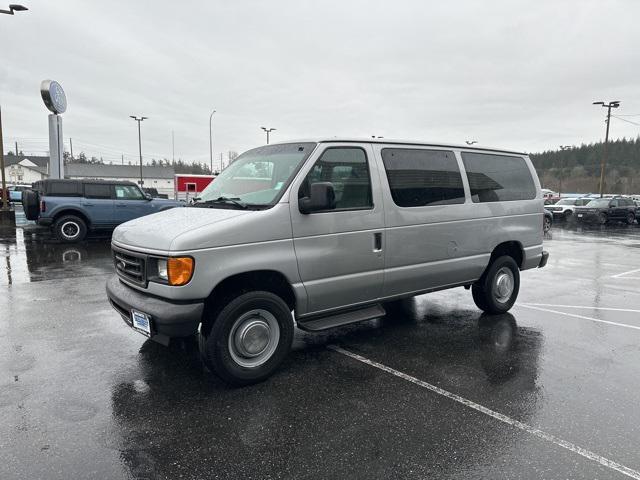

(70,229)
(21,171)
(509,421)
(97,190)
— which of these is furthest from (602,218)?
(21,171)

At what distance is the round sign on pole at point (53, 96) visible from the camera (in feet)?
69.7

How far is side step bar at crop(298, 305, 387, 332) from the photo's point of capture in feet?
13.7

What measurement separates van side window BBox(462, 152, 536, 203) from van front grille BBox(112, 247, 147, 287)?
13.1 feet

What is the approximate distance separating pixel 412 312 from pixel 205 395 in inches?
138

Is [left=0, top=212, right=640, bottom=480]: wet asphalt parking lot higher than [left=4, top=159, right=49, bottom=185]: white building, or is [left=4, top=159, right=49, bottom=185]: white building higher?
[left=4, top=159, right=49, bottom=185]: white building

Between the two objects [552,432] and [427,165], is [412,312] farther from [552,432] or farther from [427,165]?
[552,432]

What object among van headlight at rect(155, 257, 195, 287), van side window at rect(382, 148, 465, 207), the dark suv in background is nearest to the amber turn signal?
van headlight at rect(155, 257, 195, 287)

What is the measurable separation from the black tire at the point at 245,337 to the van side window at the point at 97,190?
11560 mm

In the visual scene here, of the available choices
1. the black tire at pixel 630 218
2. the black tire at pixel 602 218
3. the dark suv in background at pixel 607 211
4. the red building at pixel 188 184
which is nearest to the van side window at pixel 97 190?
the red building at pixel 188 184

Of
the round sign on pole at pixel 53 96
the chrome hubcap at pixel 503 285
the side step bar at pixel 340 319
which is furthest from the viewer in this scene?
the round sign on pole at pixel 53 96

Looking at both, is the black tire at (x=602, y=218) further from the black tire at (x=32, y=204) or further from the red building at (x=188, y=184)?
the black tire at (x=32, y=204)

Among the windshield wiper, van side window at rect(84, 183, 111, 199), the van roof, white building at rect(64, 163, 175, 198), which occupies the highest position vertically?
white building at rect(64, 163, 175, 198)

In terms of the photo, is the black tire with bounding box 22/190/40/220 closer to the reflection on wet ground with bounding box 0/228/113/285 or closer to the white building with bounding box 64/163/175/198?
the reflection on wet ground with bounding box 0/228/113/285

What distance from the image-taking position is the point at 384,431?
319 centimetres
